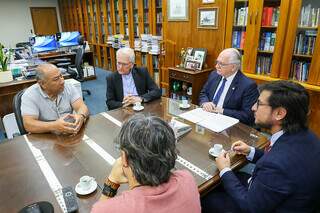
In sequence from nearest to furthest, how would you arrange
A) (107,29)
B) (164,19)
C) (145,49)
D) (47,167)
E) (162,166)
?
(162,166) → (47,167) → (164,19) → (145,49) → (107,29)

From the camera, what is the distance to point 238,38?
3258 millimetres

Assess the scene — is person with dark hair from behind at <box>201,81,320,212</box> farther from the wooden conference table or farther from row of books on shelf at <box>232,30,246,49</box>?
row of books on shelf at <box>232,30,246,49</box>

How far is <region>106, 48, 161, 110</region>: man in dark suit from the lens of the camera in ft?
7.66

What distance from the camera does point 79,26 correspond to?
308 inches

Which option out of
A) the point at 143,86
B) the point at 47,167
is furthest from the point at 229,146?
the point at 143,86

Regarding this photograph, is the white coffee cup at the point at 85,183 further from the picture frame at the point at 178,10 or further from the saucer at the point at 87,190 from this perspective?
the picture frame at the point at 178,10

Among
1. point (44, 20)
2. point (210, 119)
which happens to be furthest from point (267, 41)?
point (44, 20)

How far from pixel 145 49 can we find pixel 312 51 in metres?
3.32

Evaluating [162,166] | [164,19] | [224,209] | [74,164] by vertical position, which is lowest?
[224,209]

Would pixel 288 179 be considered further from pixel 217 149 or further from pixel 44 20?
pixel 44 20

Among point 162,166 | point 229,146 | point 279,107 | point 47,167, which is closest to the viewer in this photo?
point 162,166

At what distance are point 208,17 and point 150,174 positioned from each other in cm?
319

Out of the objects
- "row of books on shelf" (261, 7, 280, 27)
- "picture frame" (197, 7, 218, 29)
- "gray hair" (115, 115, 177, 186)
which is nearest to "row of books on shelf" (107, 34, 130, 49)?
"picture frame" (197, 7, 218, 29)

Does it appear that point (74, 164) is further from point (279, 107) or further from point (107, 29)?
point (107, 29)
